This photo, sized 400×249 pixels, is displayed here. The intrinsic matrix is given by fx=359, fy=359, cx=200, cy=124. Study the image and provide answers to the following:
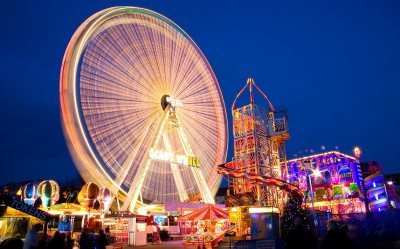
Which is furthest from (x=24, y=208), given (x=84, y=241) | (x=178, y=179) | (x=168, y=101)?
(x=178, y=179)

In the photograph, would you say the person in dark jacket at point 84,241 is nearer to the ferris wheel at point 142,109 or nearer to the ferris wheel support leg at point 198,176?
the ferris wheel at point 142,109

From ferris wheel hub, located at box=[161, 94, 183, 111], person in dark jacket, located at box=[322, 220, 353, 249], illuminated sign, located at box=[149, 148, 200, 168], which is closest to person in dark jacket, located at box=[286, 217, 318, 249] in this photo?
person in dark jacket, located at box=[322, 220, 353, 249]

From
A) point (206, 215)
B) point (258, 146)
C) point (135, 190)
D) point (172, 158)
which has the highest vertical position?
point (258, 146)

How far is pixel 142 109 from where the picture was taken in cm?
2358

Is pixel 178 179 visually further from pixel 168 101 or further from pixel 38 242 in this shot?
pixel 38 242

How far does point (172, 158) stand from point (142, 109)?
3.87 metres

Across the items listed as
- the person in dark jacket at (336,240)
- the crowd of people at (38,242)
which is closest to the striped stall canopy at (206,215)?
the crowd of people at (38,242)

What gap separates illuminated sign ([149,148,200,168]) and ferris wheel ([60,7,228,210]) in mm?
69

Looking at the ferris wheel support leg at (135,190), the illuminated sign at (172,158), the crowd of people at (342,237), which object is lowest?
the crowd of people at (342,237)

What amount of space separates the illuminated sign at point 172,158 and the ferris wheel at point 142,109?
7 cm

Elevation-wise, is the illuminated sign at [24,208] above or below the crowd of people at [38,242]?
above

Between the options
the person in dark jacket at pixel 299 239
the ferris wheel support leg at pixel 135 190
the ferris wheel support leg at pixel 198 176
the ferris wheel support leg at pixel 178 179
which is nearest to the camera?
the person in dark jacket at pixel 299 239

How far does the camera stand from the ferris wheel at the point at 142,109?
19531 millimetres

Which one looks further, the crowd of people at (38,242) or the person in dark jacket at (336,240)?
the crowd of people at (38,242)
